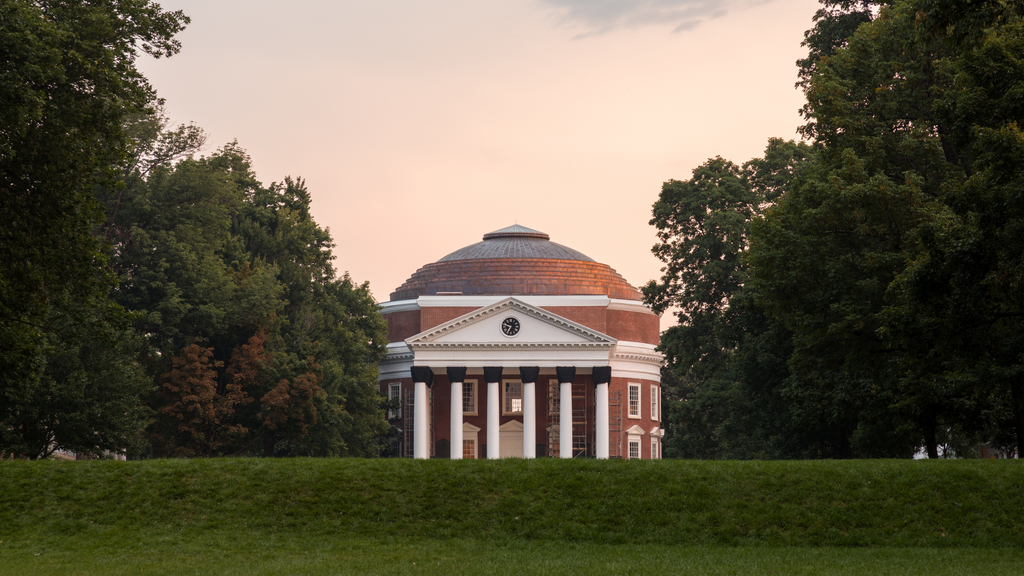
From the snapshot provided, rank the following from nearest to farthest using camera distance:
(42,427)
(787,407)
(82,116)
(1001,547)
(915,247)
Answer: (1001,547), (82,116), (915,247), (42,427), (787,407)

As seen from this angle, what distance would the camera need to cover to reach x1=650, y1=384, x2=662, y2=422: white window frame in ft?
252

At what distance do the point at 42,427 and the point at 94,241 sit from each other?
14.4 metres

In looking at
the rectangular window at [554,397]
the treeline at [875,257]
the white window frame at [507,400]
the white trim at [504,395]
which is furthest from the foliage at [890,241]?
the white window frame at [507,400]

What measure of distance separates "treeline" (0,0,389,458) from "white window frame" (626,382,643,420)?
17.9 metres

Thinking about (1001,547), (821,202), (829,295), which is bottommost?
(1001,547)

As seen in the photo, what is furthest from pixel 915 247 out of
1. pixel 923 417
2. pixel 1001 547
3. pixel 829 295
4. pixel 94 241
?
pixel 94 241

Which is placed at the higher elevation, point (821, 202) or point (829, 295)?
point (821, 202)

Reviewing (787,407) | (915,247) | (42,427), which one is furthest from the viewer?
(787,407)

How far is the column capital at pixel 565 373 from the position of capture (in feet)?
220

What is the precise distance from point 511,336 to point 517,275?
13.9 metres

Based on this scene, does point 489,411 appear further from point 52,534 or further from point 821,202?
point 52,534

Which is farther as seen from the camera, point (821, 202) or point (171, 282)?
point (171, 282)

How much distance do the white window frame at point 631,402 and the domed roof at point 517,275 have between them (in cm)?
777

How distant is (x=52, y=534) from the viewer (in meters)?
20.5
